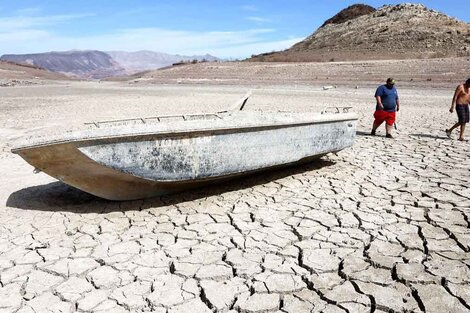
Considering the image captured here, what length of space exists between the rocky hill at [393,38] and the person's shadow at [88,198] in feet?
91.9

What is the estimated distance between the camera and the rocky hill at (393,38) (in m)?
31.1

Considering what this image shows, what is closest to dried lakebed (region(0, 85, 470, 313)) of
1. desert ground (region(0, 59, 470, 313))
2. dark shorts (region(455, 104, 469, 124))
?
desert ground (region(0, 59, 470, 313))

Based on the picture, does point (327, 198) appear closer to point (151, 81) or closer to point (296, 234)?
point (296, 234)

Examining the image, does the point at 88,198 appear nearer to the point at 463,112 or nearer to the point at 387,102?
the point at 387,102

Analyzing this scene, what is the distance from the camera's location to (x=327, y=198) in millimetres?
4289

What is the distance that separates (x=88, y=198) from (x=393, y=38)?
122 feet

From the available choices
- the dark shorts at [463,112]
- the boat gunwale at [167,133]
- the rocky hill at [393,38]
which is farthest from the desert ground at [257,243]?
the rocky hill at [393,38]

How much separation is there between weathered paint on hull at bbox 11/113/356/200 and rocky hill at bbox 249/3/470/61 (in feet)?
91.8

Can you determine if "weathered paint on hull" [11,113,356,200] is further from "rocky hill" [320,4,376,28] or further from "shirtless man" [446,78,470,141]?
"rocky hill" [320,4,376,28]

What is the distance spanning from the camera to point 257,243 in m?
3.26

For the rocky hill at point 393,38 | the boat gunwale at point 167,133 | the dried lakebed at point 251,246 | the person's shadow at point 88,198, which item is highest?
the rocky hill at point 393,38

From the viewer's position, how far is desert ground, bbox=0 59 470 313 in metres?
2.54

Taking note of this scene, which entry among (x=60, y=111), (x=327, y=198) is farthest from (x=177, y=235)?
(x=60, y=111)

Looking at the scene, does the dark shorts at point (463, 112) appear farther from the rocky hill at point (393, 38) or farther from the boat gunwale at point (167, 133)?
the rocky hill at point (393, 38)
